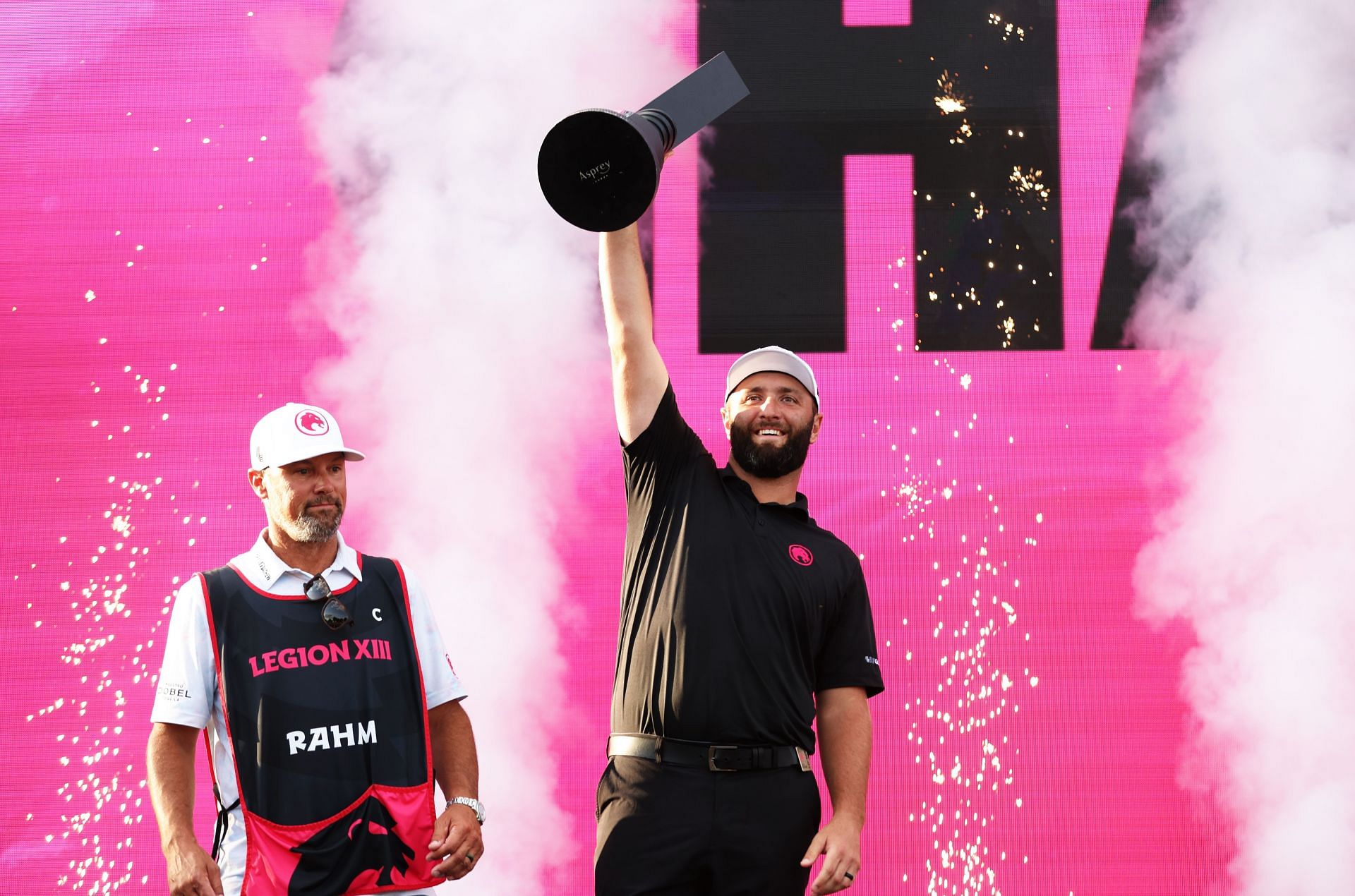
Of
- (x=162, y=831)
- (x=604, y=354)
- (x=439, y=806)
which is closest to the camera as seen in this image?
(x=162, y=831)

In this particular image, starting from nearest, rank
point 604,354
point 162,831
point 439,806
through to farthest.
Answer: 1. point 162,831
2. point 439,806
3. point 604,354

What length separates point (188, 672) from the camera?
1.81 m

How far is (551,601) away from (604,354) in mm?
530

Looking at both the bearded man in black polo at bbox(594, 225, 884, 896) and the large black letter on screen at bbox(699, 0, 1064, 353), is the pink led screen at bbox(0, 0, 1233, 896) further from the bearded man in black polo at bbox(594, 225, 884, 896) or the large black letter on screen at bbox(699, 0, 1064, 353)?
the bearded man in black polo at bbox(594, 225, 884, 896)

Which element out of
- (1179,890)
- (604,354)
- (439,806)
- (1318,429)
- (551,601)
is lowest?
(1179,890)

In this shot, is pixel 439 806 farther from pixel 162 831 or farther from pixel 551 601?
pixel 162 831

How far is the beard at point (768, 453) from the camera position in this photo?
1979mm

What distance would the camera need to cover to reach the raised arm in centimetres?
187

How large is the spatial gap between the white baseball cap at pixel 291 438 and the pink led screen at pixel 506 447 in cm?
65

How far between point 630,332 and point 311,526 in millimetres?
571

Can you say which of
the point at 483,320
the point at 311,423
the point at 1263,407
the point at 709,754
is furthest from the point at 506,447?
the point at 1263,407

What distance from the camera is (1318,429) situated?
259 centimetres

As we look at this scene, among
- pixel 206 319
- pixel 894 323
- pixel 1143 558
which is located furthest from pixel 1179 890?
pixel 206 319

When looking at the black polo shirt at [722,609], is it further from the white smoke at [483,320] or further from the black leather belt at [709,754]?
the white smoke at [483,320]
